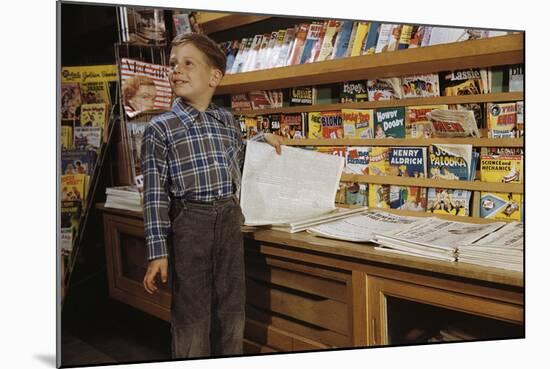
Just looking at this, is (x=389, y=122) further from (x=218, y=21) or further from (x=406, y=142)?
(x=218, y=21)

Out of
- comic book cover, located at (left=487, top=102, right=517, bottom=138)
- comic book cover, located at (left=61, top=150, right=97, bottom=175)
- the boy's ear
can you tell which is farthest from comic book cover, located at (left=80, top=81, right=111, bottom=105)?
comic book cover, located at (left=487, top=102, right=517, bottom=138)

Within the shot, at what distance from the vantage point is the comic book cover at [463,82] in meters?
1.82

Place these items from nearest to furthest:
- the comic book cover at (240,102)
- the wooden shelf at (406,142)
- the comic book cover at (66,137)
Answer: the comic book cover at (66,137)
the comic book cover at (240,102)
the wooden shelf at (406,142)

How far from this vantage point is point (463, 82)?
1.83 meters

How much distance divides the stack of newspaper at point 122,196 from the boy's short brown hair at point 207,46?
14.6 inches

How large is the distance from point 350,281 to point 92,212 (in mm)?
672

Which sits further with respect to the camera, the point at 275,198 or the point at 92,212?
the point at 275,198

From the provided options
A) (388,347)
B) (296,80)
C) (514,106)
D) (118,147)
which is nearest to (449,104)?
(514,106)

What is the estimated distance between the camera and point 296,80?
6.06 feet

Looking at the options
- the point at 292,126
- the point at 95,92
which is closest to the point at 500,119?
the point at 292,126

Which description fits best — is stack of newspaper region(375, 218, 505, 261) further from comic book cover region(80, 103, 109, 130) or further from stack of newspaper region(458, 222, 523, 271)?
comic book cover region(80, 103, 109, 130)

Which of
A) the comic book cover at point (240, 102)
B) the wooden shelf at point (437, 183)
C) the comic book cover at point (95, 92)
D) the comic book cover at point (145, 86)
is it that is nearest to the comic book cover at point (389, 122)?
the wooden shelf at point (437, 183)

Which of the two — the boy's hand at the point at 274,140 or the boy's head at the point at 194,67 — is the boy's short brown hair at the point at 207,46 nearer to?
the boy's head at the point at 194,67

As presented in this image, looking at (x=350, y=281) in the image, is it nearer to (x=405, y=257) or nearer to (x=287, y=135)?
(x=405, y=257)
